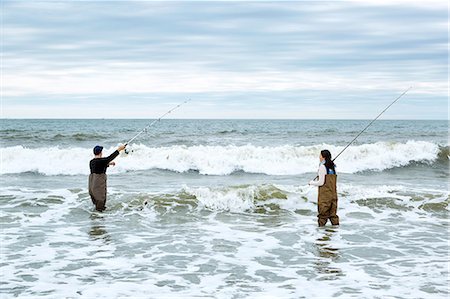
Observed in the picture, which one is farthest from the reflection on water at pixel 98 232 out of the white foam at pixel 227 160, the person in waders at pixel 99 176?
the white foam at pixel 227 160

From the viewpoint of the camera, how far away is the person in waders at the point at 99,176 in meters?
10.6

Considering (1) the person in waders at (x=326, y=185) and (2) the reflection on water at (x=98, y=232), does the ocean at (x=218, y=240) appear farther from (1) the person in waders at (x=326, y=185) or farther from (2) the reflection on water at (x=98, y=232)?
(1) the person in waders at (x=326, y=185)

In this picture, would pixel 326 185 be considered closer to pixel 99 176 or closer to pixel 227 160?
pixel 99 176

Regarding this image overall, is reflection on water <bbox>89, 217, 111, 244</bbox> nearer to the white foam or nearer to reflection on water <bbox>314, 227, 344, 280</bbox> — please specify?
reflection on water <bbox>314, 227, 344, 280</bbox>

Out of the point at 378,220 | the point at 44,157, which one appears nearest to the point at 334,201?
the point at 378,220

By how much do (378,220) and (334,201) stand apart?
5.00ft

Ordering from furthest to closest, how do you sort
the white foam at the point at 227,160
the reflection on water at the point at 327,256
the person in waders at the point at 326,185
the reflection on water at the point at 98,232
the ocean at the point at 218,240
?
the white foam at the point at 227,160 < the person in waders at the point at 326,185 < the reflection on water at the point at 98,232 < the reflection on water at the point at 327,256 < the ocean at the point at 218,240

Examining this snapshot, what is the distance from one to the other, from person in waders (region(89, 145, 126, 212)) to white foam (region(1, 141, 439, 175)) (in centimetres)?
745

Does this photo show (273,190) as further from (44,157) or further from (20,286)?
(44,157)

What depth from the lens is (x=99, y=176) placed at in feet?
34.9

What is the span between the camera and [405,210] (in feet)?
37.4

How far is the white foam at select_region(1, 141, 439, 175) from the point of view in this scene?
19.2 meters

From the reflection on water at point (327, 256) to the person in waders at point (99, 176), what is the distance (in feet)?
14.8

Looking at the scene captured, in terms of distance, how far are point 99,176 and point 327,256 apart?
5.32 m
